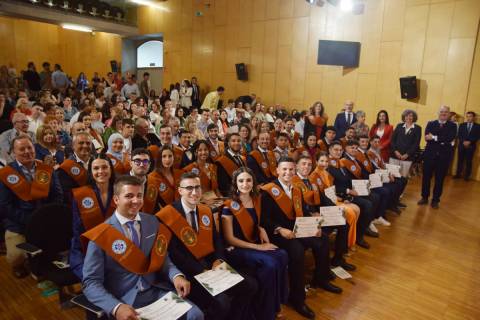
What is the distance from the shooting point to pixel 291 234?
281cm

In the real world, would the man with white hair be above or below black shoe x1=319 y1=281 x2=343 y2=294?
above

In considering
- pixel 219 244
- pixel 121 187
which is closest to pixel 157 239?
pixel 121 187

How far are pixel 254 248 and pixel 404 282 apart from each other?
74.4 inches

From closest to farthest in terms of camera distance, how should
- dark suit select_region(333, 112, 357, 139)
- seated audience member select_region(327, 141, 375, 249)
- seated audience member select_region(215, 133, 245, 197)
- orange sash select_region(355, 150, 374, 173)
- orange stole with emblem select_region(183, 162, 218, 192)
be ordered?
orange stole with emblem select_region(183, 162, 218, 192), seated audience member select_region(327, 141, 375, 249), seated audience member select_region(215, 133, 245, 197), orange sash select_region(355, 150, 374, 173), dark suit select_region(333, 112, 357, 139)

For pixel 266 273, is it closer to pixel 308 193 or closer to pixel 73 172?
pixel 308 193

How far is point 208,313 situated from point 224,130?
21.1 feet

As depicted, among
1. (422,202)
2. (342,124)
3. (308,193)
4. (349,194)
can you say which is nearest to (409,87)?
(342,124)

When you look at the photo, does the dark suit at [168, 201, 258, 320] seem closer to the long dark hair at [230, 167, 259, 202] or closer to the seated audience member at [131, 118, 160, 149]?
the long dark hair at [230, 167, 259, 202]

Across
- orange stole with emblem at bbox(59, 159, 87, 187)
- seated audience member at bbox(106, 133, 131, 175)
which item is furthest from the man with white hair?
orange stole with emblem at bbox(59, 159, 87, 187)

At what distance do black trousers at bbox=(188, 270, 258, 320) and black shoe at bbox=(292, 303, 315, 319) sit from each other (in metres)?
0.52

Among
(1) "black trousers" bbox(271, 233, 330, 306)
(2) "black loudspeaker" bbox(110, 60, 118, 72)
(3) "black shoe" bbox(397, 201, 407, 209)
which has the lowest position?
(3) "black shoe" bbox(397, 201, 407, 209)

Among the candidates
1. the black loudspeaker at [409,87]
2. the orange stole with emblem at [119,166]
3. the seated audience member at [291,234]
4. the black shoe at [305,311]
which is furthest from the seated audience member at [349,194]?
the black loudspeaker at [409,87]

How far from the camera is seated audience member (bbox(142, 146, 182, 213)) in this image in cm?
307

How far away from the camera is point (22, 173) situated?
2873mm
